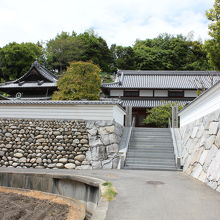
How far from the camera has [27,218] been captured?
208 inches

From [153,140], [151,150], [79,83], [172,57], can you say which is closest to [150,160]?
[151,150]

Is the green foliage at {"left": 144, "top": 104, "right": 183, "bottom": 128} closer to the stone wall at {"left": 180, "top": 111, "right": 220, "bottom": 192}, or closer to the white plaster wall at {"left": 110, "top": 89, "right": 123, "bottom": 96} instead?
the white plaster wall at {"left": 110, "top": 89, "right": 123, "bottom": 96}

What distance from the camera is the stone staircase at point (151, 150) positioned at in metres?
10.6

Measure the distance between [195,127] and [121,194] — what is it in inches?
208

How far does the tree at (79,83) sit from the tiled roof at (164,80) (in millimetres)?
7715

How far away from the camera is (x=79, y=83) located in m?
17.1

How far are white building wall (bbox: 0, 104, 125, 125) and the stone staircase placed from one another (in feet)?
5.47

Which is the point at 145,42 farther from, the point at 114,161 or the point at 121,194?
the point at 121,194

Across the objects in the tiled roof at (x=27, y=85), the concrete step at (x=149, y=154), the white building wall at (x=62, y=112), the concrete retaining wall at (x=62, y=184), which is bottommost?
the concrete retaining wall at (x=62, y=184)

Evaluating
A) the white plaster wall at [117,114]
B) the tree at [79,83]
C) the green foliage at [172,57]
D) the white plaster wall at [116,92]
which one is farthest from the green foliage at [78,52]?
the white plaster wall at [117,114]

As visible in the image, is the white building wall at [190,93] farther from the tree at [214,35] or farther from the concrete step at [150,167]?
Result: the concrete step at [150,167]

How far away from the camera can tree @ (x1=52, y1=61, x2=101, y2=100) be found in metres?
17.0

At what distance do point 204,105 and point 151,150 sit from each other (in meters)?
3.94

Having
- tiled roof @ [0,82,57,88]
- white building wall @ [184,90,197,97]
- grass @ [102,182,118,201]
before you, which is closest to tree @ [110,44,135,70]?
white building wall @ [184,90,197,97]
